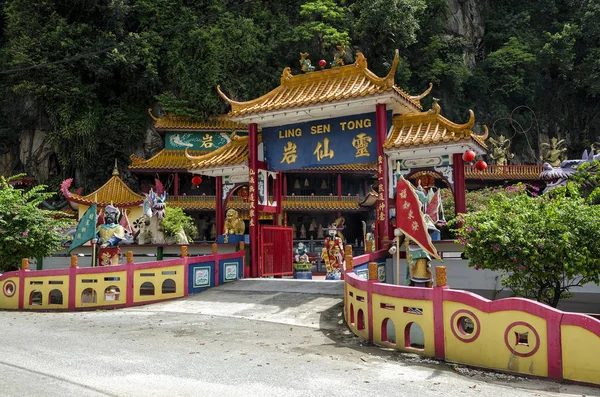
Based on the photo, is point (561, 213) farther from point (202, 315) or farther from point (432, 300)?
point (202, 315)

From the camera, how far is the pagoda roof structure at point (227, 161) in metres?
15.5

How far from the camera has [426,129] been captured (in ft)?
42.7

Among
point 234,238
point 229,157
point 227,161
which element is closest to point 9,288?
point 234,238

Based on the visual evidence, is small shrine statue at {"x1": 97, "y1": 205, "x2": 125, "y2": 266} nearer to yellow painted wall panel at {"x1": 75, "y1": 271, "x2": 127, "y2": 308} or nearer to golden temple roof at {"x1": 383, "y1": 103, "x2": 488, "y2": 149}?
yellow painted wall panel at {"x1": 75, "y1": 271, "x2": 127, "y2": 308}

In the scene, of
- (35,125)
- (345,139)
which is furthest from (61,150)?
(345,139)

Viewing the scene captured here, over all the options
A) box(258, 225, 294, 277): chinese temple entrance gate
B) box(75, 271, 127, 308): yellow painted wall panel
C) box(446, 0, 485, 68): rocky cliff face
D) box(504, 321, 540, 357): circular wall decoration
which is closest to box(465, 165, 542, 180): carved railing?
box(446, 0, 485, 68): rocky cliff face

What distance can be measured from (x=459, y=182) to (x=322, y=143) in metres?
3.80

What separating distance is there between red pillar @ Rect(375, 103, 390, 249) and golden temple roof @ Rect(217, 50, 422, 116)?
2.23 feet

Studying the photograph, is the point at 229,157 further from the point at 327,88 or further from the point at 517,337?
the point at 517,337

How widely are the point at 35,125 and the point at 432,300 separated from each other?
34359 millimetres

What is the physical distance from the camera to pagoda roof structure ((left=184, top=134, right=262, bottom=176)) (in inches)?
609

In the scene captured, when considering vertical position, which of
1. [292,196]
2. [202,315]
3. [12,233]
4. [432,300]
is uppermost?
[292,196]

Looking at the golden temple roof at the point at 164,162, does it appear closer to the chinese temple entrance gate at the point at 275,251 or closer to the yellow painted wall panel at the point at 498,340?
the chinese temple entrance gate at the point at 275,251

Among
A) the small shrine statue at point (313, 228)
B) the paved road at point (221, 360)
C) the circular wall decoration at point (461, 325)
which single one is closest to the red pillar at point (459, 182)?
the paved road at point (221, 360)
